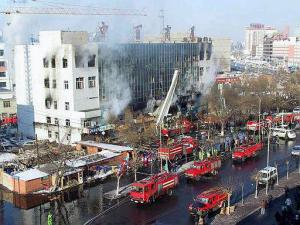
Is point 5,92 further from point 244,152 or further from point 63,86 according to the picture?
point 244,152

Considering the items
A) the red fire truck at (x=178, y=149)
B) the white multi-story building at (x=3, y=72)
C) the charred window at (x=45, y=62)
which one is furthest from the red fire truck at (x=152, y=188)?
the white multi-story building at (x=3, y=72)

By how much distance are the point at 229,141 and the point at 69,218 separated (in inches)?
522

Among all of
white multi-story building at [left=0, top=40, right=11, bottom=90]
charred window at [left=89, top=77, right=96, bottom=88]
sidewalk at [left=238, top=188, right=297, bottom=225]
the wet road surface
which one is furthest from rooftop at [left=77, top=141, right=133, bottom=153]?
white multi-story building at [left=0, top=40, right=11, bottom=90]

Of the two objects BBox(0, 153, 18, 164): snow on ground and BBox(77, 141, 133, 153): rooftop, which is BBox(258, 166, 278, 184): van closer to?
BBox(77, 141, 133, 153): rooftop

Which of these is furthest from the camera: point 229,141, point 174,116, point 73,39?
point 174,116

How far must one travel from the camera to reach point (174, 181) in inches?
719

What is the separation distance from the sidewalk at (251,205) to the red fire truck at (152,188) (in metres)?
2.95

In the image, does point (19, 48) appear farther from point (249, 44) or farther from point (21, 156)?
point (249, 44)

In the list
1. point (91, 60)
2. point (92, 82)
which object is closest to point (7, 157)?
point (92, 82)

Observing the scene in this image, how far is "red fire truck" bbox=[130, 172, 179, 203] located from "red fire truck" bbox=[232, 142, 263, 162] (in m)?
5.95

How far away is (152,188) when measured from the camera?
55.5ft

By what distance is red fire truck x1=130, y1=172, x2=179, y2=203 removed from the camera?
651 inches

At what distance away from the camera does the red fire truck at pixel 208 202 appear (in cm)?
1509

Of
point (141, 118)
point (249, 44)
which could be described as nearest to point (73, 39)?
point (141, 118)
